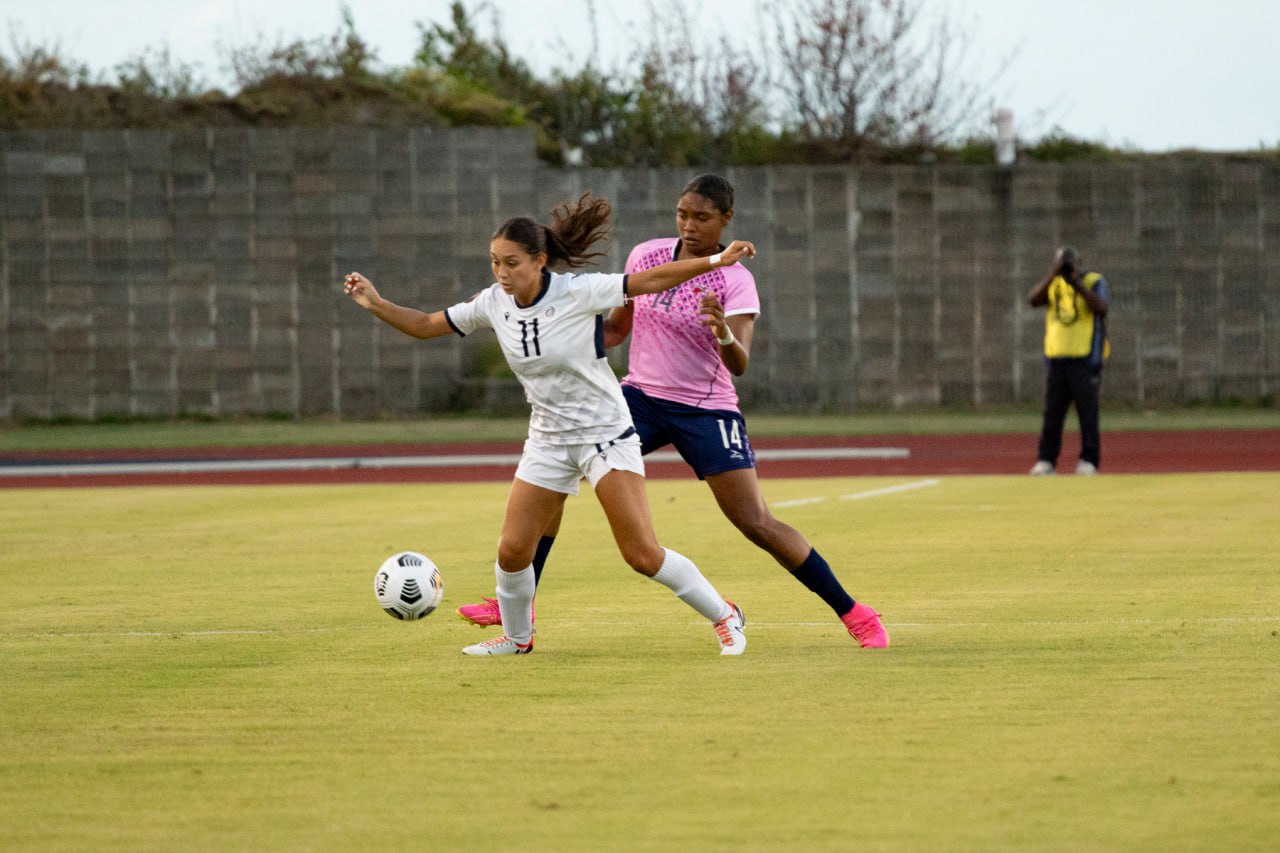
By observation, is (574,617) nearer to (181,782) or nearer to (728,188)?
(728,188)

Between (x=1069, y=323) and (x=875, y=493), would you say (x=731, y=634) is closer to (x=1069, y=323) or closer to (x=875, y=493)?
(x=875, y=493)

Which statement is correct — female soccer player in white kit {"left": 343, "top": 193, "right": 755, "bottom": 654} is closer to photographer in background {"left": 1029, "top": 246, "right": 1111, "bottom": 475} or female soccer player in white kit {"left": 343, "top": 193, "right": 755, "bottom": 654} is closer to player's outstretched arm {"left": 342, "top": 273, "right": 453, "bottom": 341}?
player's outstretched arm {"left": 342, "top": 273, "right": 453, "bottom": 341}

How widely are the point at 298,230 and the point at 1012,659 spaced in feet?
Answer: 64.7

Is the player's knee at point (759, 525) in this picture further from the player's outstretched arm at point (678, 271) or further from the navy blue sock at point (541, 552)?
the player's outstretched arm at point (678, 271)

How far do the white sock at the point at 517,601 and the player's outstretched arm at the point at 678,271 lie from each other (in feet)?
3.99

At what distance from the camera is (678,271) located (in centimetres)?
682

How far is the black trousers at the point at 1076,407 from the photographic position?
16766 millimetres

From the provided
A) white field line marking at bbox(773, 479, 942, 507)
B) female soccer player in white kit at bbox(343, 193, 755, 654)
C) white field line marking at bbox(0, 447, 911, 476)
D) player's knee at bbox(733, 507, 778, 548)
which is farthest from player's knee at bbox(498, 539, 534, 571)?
white field line marking at bbox(0, 447, 911, 476)

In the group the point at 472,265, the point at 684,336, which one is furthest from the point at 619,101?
the point at 684,336

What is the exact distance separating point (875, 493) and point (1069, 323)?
3.31 m

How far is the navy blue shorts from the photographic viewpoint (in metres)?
7.35

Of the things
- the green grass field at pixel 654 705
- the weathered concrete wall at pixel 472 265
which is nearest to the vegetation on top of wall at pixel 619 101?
the weathered concrete wall at pixel 472 265

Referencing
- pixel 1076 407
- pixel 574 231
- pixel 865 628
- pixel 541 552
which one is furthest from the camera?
pixel 1076 407

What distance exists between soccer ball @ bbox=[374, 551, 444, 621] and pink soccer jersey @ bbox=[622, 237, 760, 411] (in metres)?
1.27
